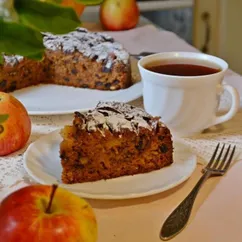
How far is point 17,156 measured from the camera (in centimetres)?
94

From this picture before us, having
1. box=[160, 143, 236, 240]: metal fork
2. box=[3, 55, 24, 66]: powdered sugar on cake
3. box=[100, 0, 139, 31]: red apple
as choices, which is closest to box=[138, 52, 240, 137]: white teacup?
box=[160, 143, 236, 240]: metal fork

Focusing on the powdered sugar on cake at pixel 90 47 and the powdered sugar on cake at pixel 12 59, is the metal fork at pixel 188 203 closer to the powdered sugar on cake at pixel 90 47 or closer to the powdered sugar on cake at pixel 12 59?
the powdered sugar on cake at pixel 90 47

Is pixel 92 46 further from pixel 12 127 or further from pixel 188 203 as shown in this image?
pixel 188 203

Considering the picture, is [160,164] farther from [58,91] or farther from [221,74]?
[58,91]

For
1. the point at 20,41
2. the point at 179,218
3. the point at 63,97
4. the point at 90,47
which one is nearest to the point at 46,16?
the point at 20,41

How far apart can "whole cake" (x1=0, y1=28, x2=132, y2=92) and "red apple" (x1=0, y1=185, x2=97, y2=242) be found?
2.25 feet

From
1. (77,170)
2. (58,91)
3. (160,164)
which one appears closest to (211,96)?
(160,164)

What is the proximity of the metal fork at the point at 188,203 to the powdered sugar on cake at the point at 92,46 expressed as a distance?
1.45 ft

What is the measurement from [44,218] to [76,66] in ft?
2.65

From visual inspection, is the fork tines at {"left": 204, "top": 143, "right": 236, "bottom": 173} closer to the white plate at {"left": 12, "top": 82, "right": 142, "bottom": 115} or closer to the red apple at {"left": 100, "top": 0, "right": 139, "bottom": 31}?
the white plate at {"left": 12, "top": 82, "right": 142, "bottom": 115}

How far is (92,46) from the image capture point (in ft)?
4.41

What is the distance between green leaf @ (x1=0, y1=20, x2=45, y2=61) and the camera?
43 cm

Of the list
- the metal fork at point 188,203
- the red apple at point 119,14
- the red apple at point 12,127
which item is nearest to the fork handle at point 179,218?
the metal fork at point 188,203

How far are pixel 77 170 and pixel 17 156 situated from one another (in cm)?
17
